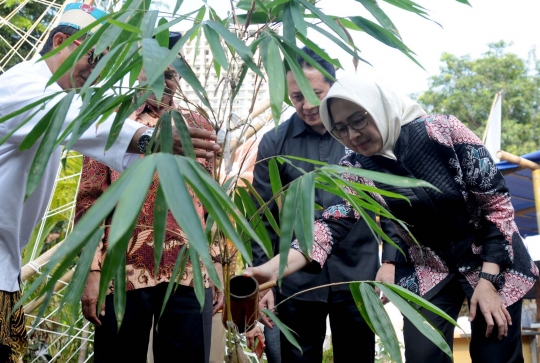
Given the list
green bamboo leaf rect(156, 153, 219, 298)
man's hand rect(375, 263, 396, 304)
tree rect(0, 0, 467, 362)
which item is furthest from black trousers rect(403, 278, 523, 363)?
green bamboo leaf rect(156, 153, 219, 298)

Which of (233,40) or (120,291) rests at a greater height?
(233,40)

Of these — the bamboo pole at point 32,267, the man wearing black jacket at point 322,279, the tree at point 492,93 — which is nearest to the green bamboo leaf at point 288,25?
the man wearing black jacket at point 322,279

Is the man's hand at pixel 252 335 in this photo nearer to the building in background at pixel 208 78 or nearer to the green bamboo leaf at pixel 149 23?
the building in background at pixel 208 78

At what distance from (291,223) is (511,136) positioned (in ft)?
72.6

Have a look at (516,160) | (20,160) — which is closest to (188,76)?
(20,160)

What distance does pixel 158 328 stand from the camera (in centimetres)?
274

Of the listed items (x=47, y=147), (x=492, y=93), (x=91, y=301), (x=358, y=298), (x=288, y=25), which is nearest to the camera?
(x=47, y=147)

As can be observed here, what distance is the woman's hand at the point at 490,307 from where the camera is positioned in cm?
256

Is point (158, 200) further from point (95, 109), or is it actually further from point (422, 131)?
point (422, 131)

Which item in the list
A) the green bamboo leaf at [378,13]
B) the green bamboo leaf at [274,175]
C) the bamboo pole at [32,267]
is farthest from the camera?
the bamboo pole at [32,267]

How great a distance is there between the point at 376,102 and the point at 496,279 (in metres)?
0.74

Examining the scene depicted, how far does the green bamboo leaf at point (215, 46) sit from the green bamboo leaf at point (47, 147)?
39cm

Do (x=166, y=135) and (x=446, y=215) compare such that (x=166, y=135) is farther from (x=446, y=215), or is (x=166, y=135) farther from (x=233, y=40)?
(x=446, y=215)

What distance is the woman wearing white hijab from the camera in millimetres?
2617
